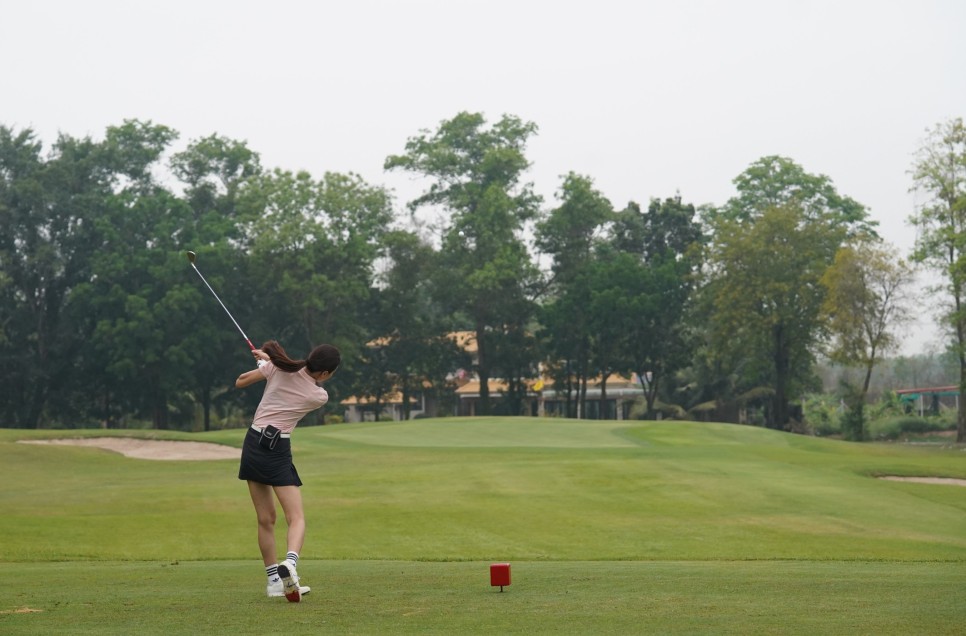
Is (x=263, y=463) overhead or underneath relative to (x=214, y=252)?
underneath

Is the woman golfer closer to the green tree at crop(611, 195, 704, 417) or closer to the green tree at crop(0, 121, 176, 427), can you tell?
the green tree at crop(0, 121, 176, 427)

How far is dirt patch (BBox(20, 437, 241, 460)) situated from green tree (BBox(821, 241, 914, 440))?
131 ft

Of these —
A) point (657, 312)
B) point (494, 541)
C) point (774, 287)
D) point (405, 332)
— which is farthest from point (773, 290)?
point (494, 541)

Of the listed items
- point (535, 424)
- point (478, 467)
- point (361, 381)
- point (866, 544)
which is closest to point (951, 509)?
point (866, 544)

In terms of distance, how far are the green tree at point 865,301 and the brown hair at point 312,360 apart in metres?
61.8

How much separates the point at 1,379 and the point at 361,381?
23.7m

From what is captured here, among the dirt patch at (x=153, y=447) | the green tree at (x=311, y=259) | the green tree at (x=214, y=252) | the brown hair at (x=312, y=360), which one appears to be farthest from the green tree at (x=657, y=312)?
the brown hair at (x=312, y=360)

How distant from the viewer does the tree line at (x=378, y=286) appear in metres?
75.1

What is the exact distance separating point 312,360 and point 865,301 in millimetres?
62354

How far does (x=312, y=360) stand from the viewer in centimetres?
1064

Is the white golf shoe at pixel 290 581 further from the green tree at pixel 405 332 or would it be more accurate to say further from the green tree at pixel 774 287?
the green tree at pixel 405 332

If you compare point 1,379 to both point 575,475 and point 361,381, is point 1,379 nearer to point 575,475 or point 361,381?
Answer: point 361,381

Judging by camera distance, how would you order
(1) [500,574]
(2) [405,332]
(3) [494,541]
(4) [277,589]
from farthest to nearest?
(2) [405,332]
(3) [494,541]
(1) [500,574]
(4) [277,589]

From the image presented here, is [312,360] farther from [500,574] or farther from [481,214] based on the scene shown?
[481,214]
